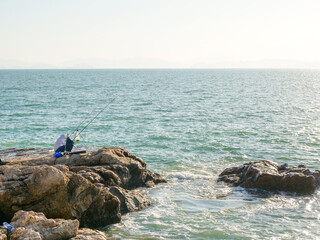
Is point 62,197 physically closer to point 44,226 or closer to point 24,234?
point 44,226

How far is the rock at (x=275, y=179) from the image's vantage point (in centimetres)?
1734

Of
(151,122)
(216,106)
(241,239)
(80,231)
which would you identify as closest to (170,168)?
(241,239)

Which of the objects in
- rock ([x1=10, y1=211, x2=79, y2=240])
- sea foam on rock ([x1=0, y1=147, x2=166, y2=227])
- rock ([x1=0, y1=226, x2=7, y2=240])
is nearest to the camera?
rock ([x1=0, y1=226, x2=7, y2=240])

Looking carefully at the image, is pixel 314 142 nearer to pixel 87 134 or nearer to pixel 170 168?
pixel 170 168

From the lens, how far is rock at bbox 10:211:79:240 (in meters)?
10.4

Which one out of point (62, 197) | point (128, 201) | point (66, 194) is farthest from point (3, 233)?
point (128, 201)

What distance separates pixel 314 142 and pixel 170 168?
39.1 ft

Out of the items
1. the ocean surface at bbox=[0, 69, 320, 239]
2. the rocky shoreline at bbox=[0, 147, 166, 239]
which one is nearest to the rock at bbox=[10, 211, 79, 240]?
the rocky shoreline at bbox=[0, 147, 166, 239]

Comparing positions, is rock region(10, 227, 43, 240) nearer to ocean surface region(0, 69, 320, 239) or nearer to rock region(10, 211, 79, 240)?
rock region(10, 211, 79, 240)

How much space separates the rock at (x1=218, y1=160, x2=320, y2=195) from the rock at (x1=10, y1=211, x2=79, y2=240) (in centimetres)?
949

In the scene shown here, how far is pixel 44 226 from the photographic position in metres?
10.6

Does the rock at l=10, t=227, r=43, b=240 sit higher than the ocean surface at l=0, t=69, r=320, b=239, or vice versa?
the rock at l=10, t=227, r=43, b=240

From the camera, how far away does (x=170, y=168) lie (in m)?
22.0

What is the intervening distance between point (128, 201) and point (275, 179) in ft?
22.6
